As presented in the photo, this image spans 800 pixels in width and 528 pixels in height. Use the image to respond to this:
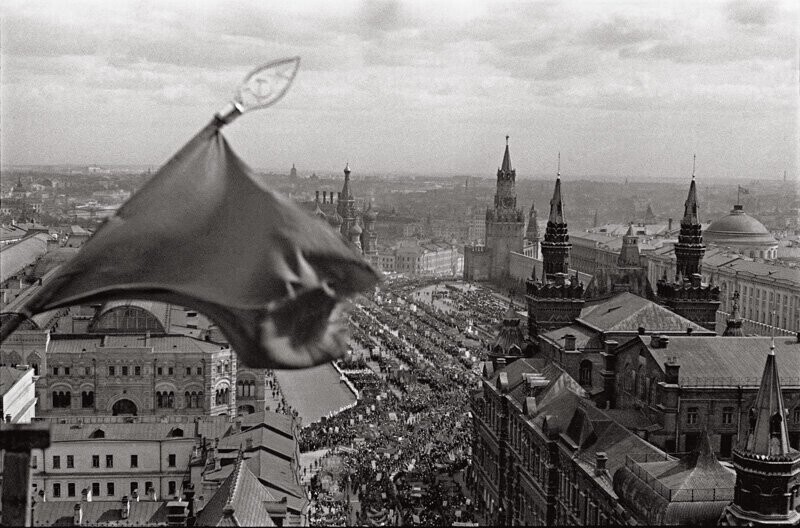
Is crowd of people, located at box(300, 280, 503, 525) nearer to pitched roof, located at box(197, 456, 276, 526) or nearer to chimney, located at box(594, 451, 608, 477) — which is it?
chimney, located at box(594, 451, 608, 477)

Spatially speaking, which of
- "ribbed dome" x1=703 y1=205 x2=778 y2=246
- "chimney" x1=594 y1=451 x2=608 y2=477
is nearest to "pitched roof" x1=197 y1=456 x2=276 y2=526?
"chimney" x1=594 y1=451 x2=608 y2=477

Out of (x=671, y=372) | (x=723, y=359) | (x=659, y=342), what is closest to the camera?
(x=671, y=372)

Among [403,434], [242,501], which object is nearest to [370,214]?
[403,434]

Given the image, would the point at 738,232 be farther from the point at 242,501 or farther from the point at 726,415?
the point at 242,501

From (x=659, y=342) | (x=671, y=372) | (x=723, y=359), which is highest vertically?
(x=659, y=342)

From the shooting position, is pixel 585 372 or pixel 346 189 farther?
pixel 346 189

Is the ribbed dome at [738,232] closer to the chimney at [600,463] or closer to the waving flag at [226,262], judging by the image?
the chimney at [600,463]
